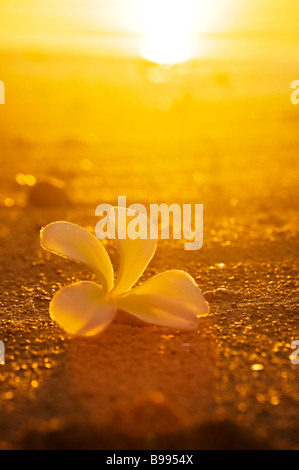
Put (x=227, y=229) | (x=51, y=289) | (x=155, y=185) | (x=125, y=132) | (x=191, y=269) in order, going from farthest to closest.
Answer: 1. (x=125, y=132)
2. (x=155, y=185)
3. (x=227, y=229)
4. (x=191, y=269)
5. (x=51, y=289)

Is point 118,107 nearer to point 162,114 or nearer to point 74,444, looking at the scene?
point 162,114

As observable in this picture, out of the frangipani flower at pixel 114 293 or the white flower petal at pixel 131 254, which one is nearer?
the frangipani flower at pixel 114 293

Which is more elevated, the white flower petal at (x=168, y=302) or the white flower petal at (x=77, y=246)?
the white flower petal at (x=77, y=246)

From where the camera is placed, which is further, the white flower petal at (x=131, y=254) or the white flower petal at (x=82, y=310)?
the white flower petal at (x=131, y=254)

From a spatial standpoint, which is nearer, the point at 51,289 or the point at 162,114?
Answer: the point at 51,289

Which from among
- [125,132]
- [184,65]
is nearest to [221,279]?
[125,132]

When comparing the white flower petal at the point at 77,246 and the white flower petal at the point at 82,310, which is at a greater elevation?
the white flower petal at the point at 77,246
